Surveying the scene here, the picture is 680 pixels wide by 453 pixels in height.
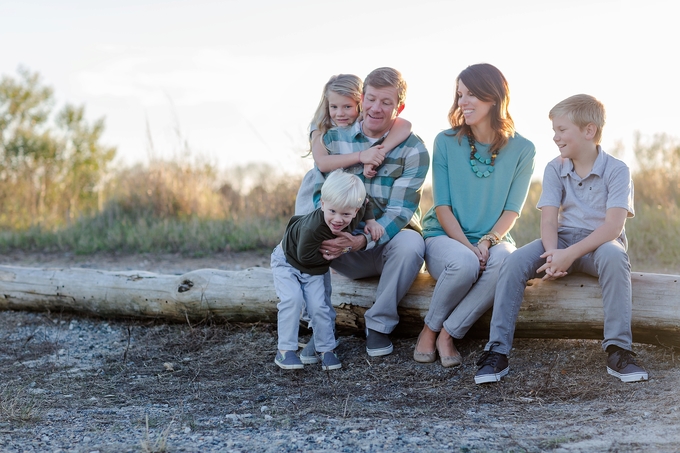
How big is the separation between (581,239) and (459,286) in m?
0.69

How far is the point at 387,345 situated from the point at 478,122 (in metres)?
1.41

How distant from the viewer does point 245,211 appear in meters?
9.41

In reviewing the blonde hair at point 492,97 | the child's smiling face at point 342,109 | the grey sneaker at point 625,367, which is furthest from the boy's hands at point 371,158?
the grey sneaker at point 625,367

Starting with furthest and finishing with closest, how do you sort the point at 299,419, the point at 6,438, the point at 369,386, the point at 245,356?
1. the point at 245,356
2. the point at 369,386
3. the point at 299,419
4. the point at 6,438

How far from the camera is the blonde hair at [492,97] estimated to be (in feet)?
12.9

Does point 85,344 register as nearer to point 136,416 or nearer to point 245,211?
point 136,416

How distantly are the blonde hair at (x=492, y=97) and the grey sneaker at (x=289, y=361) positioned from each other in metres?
1.59

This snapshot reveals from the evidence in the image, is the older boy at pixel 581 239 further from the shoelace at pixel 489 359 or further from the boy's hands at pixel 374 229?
the boy's hands at pixel 374 229

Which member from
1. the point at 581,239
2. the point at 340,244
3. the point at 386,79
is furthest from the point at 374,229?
the point at 581,239

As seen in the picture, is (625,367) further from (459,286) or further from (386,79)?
(386,79)

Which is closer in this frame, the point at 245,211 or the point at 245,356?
the point at 245,356

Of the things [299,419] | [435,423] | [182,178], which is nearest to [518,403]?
[435,423]

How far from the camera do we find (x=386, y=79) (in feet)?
12.6

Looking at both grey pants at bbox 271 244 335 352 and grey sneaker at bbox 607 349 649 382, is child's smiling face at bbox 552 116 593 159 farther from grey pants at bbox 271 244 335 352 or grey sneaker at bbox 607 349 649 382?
grey pants at bbox 271 244 335 352
